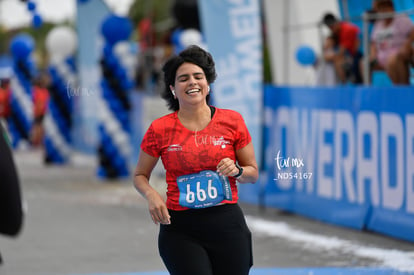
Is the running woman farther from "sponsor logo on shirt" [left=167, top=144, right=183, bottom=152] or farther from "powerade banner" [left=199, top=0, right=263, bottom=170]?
"powerade banner" [left=199, top=0, right=263, bottom=170]

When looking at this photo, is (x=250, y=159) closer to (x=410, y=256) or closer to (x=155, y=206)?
(x=155, y=206)

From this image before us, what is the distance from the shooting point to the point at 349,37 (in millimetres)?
10945

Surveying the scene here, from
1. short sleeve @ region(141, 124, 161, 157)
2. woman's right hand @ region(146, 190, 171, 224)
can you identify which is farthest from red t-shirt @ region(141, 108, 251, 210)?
woman's right hand @ region(146, 190, 171, 224)

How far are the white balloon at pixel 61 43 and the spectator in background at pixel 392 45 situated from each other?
1036 cm

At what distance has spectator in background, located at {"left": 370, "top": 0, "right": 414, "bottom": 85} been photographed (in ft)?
29.9

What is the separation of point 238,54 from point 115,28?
189 inches

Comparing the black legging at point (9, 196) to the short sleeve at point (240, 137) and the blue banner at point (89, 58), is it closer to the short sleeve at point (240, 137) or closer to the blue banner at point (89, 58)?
the short sleeve at point (240, 137)

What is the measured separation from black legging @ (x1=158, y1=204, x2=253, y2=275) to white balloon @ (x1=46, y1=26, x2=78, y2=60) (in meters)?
15.1

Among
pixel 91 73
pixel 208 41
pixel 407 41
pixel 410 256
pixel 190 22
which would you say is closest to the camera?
pixel 410 256

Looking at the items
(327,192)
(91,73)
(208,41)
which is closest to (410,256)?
(327,192)

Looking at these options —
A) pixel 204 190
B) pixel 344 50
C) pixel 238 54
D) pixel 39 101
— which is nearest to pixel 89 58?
pixel 39 101

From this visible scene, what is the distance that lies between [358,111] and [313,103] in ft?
2.93

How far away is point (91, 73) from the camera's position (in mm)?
19000

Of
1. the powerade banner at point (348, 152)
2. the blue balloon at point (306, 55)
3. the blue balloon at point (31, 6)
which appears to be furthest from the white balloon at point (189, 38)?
the blue balloon at point (31, 6)
